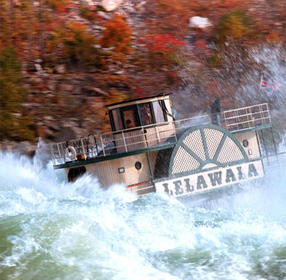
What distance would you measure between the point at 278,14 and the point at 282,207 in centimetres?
2296

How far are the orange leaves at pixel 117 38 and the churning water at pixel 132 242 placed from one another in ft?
60.0

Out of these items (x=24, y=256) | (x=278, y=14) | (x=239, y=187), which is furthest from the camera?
(x=278, y=14)

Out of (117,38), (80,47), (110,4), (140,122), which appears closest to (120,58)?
(117,38)

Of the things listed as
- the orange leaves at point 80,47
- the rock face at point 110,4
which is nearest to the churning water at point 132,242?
the orange leaves at point 80,47

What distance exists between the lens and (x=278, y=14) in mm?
35062

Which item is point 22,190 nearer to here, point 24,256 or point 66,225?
point 66,225

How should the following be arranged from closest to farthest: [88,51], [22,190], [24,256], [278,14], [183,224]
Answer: [24,256], [183,224], [22,190], [88,51], [278,14]

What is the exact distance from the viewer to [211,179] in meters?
16.1

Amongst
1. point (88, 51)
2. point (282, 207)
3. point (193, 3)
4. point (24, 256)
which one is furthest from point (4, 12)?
point (24, 256)

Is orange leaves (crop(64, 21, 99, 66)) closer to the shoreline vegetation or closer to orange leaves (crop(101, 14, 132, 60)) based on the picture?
the shoreline vegetation

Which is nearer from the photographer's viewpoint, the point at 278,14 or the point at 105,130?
the point at 105,130

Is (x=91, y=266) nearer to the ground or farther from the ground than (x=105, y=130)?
nearer to the ground

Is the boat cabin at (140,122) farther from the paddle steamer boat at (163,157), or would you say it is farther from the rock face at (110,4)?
the rock face at (110,4)

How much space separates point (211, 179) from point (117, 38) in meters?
17.1
